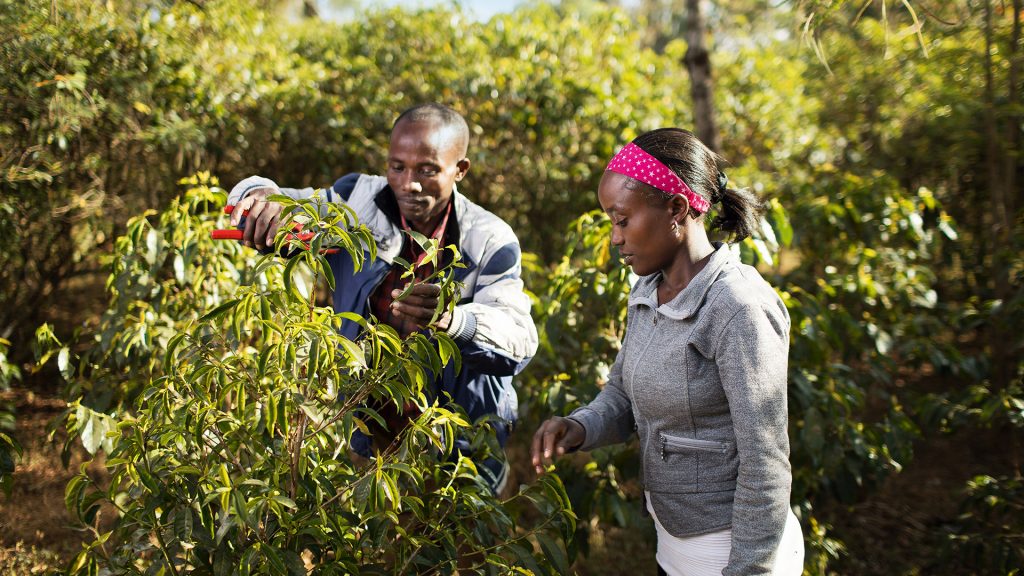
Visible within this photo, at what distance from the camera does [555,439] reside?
185cm

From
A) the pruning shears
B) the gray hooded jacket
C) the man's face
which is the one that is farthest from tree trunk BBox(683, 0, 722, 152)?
the pruning shears

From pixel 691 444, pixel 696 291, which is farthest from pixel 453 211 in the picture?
pixel 691 444

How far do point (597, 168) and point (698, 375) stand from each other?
4.18 metres

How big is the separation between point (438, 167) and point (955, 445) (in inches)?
163

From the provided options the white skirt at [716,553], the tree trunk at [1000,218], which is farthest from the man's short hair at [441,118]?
the tree trunk at [1000,218]

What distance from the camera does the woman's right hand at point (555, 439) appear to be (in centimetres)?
184

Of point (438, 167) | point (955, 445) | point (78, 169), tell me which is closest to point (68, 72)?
point (78, 169)

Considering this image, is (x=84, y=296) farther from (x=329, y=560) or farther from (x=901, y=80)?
(x=901, y=80)

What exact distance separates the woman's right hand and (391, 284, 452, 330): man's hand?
1.19 ft

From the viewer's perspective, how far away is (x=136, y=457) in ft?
5.41

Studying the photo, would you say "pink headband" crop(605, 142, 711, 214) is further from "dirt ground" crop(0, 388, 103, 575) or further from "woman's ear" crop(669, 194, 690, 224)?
"dirt ground" crop(0, 388, 103, 575)

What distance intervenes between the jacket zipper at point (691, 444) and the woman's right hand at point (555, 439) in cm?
22

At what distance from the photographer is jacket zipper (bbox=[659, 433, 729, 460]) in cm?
169

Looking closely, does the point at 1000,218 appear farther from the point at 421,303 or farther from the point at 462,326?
the point at 421,303
